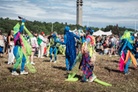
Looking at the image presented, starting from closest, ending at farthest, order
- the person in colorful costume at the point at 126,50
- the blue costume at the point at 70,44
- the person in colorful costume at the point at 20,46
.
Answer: the person in colorful costume at the point at 20,46, the blue costume at the point at 70,44, the person in colorful costume at the point at 126,50

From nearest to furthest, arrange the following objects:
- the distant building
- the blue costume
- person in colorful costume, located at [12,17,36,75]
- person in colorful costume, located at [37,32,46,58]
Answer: person in colorful costume, located at [12,17,36,75] < the blue costume < person in colorful costume, located at [37,32,46,58] < the distant building

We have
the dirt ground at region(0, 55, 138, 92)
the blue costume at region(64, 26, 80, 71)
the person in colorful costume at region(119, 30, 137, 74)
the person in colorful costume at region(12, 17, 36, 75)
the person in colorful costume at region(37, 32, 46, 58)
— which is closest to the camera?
the dirt ground at region(0, 55, 138, 92)

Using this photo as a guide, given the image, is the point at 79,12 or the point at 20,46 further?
the point at 79,12

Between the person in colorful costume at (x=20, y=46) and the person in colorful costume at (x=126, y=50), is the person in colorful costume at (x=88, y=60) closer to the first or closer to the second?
the person in colorful costume at (x=20, y=46)

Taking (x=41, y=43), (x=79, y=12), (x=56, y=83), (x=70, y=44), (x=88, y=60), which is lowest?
(x=56, y=83)

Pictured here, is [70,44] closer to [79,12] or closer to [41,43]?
[41,43]

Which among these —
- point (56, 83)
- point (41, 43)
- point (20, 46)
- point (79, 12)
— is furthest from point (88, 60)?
point (79, 12)

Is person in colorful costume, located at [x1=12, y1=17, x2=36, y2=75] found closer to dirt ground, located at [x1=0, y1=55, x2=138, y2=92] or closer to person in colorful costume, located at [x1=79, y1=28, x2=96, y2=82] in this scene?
dirt ground, located at [x1=0, y1=55, x2=138, y2=92]

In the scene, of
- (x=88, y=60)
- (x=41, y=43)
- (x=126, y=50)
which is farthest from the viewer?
(x=41, y=43)

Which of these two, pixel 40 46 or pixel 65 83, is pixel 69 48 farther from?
pixel 40 46

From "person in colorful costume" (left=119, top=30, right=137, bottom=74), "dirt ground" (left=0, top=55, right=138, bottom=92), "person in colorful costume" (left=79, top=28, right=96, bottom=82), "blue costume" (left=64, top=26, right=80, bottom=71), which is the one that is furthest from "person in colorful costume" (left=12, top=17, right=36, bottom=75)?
"person in colorful costume" (left=119, top=30, right=137, bottom=74)

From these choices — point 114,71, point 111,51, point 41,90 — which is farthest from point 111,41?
point 41,90

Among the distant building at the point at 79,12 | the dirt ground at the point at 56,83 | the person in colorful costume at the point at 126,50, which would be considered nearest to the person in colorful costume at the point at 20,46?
the dirt ground at the point at 56,83

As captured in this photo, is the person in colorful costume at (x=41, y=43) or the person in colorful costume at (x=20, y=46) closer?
the person in colorful costume at (x=20, y=46)
